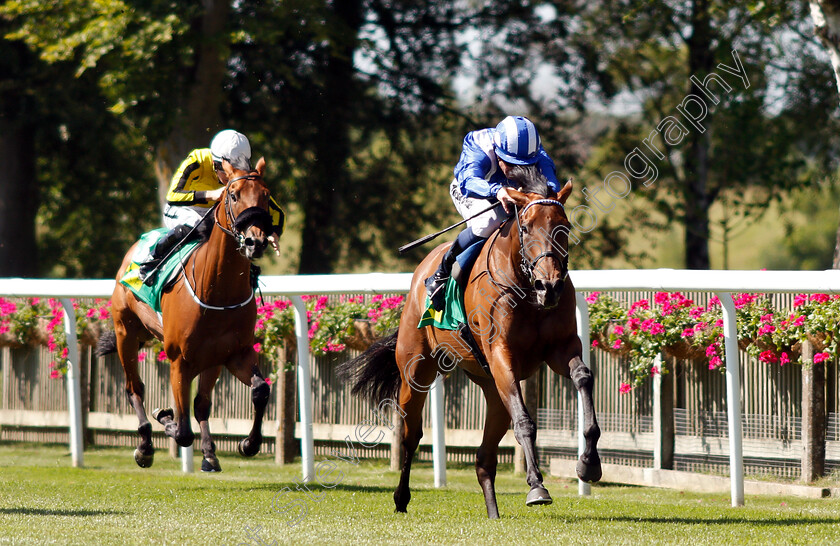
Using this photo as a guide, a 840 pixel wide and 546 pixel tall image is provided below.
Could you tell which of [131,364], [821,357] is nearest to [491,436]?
[821,357]

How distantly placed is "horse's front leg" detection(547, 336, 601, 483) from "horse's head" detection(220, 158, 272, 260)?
166 centimetres

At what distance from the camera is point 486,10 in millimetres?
18109

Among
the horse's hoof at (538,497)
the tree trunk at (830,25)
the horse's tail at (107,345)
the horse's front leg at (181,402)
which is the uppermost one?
the tree trunk at (830,25)

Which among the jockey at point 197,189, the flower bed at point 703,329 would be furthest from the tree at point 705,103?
the jockey at point 197,189

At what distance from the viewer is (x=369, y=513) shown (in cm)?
541

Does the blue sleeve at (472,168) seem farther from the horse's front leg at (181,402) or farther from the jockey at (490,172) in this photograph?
the horse's front leg at (181,402)

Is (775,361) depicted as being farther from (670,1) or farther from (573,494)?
(670,1)

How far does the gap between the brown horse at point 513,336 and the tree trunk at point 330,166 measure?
→ 1132 cm

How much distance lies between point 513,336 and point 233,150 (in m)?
2.10

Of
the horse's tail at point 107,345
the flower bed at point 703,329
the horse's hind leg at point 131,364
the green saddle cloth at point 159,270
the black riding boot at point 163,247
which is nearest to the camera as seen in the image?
the flower bed at point 703,329

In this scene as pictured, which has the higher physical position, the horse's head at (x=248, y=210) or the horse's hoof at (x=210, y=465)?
the horse's head at (x=248, y=210)

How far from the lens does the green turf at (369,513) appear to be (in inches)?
173

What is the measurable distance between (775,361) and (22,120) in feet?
43.9

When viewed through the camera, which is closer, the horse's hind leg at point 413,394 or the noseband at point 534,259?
the noseband at point 534,259
